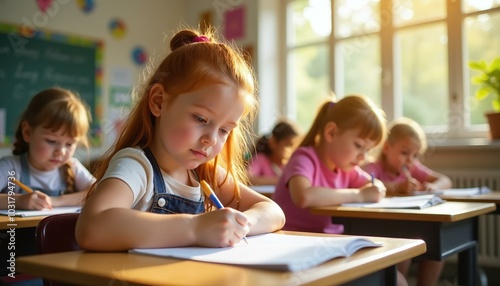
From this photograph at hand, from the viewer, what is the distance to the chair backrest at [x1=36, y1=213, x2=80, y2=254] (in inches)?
41.0

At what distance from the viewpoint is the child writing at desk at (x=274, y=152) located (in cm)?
368

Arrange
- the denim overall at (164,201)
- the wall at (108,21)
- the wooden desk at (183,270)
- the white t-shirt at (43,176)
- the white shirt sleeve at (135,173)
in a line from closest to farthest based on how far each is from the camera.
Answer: the wooden desk at (183,270), the white shirt sleeve at (135,173), the denim overall at (164,201), the white t-shirt at (43,176), the wall at (108,21)

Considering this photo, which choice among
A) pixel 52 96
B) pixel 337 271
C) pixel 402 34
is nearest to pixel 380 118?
pixel 52 96

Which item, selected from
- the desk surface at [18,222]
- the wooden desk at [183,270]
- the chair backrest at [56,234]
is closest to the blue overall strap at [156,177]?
the chair backrest at [56,234]

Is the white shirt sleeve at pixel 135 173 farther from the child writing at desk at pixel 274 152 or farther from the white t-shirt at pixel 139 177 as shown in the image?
the child writing at desk at pixel 274 152

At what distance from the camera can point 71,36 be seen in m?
4.31

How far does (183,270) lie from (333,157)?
1.49 metres

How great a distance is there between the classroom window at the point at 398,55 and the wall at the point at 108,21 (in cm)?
121

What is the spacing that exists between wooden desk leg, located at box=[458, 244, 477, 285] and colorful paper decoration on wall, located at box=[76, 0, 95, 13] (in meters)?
3.63

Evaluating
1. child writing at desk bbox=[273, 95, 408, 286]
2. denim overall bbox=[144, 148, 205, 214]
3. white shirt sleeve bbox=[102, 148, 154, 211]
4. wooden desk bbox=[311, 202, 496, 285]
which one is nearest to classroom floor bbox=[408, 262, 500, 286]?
child writing at desk bbox=[273, 95, 408, 286]

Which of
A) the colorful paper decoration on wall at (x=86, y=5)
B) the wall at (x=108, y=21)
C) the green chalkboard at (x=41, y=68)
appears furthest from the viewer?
the colorful paper decoration on wall at (x=86, y=5)

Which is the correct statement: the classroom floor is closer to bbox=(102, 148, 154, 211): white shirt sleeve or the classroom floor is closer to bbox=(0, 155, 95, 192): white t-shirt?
bbox=(0, 155, 95, 192): white t-shirt

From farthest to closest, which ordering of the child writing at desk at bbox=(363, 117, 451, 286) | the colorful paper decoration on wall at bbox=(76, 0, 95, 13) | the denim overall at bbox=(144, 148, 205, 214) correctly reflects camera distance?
the colorful paper decoration on wall at bbox=(76, 0, 95, 13) < the child writing at desk at bbox=(363, 117, 451, 286) < the denim overall at bbox=(144, 148, 205, 214)

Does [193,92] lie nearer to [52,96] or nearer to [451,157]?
[52,96]
